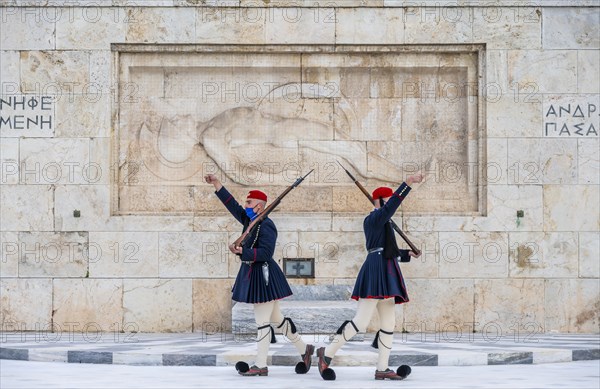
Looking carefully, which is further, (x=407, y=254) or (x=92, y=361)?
(x=92, y=361)

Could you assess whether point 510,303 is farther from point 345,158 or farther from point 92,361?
point 92,361

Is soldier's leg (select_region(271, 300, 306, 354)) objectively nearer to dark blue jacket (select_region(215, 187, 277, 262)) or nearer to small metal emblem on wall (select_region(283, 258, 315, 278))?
dark blue jacket (select_region(215, 187, 277, 262))

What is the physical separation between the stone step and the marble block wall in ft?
3.94

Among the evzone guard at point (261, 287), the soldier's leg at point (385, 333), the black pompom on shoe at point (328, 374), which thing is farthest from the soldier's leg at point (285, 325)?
the soldier's leg at point (385, 333)

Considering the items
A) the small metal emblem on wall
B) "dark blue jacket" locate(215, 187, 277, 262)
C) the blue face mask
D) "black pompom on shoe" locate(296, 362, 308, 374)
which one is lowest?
"black pompom on shoe" locate(296, 362, 308, 374)

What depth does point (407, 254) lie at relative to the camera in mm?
13367

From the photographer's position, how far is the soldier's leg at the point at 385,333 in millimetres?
12766

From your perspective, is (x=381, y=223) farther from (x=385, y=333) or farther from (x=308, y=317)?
(x=308, y=317)

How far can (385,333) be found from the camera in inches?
503

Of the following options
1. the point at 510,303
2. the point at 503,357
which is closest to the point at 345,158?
the point at 510,303

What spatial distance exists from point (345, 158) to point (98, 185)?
10.8 ft

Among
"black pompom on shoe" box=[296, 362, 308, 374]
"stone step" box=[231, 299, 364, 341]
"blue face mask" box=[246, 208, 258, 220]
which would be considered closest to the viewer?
"black pompom on shoe" box=[296, 362, 308, 374]

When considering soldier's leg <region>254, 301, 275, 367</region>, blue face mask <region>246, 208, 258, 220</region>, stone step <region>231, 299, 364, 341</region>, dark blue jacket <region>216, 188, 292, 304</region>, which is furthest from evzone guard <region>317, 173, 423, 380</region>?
stone step <region>231, 299, 364, 341</region>

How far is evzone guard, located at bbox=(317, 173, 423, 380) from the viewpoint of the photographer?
41.7 ft
